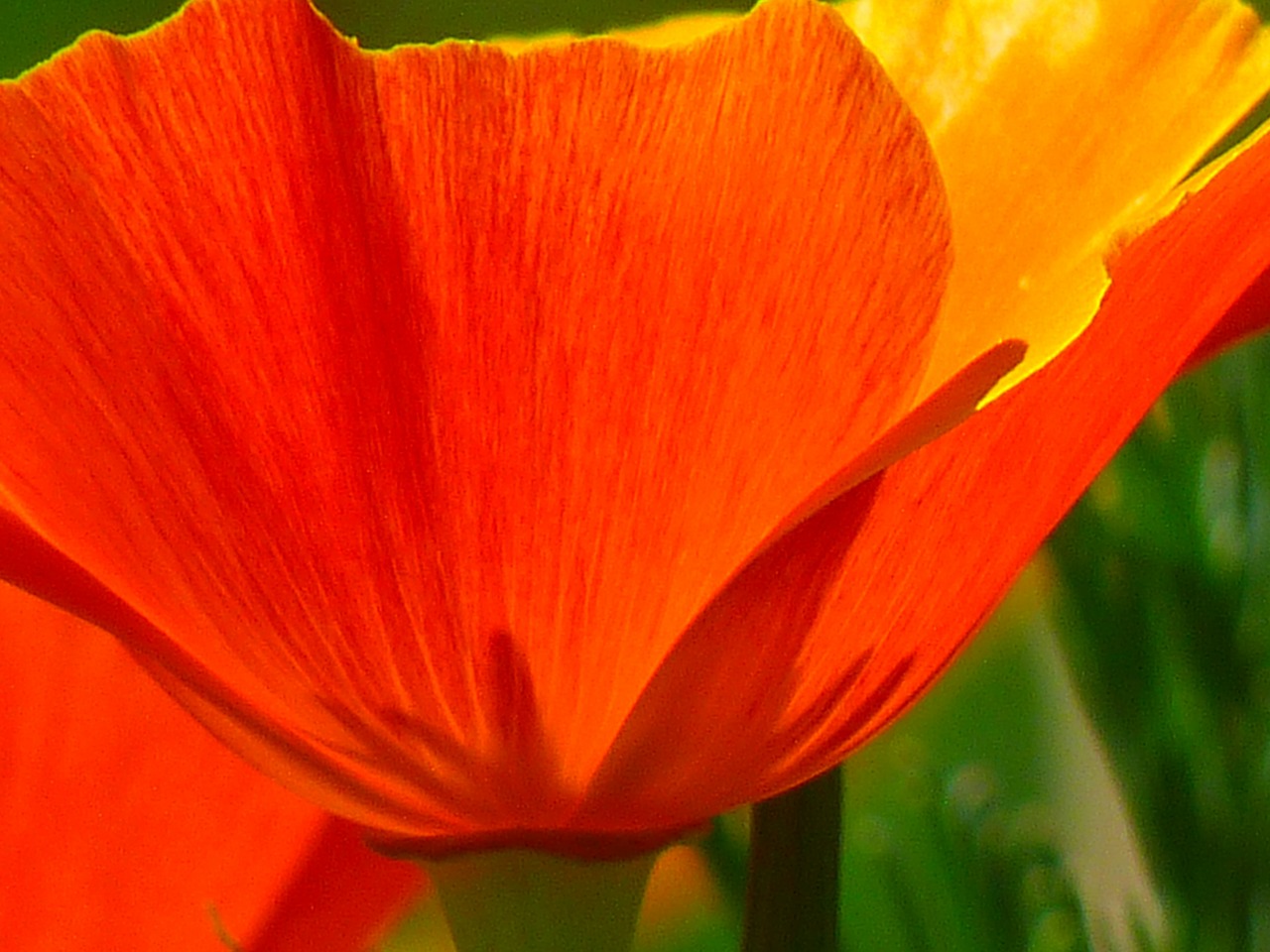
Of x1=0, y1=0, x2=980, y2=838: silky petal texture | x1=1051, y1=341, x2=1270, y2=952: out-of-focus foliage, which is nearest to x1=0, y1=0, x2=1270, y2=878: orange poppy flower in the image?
x1=0, y1=0, x2=980, y2=838: silky petal texture

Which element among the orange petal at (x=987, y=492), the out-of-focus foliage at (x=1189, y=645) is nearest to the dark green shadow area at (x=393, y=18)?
the out-of-focus foliage at (x=1189, y=645)

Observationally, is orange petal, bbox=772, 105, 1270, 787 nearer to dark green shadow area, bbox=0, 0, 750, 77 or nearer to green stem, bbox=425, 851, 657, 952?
green stem, bbox=425, 851, 657, 952

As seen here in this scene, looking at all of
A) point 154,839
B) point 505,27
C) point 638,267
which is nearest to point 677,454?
point 638,267

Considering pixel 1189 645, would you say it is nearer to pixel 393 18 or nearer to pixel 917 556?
pixel 917 556

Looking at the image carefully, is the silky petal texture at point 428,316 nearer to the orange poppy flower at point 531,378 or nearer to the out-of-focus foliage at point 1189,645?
the orange poppy flower at point 531,378

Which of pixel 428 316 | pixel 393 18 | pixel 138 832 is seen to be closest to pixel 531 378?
pixel 428 316

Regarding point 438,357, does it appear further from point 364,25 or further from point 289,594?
point 364,25
